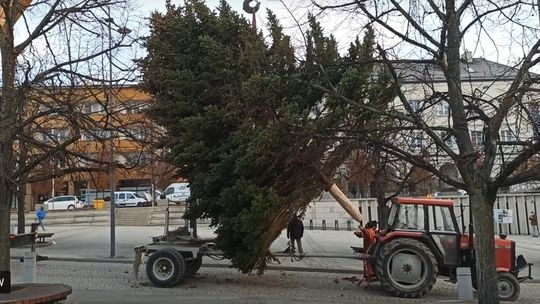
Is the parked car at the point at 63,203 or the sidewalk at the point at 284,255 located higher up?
the parked car at the point at 63,203

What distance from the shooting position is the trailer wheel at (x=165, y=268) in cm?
1562

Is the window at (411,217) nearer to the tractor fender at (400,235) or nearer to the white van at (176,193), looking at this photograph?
the tractor fender at (400,235)

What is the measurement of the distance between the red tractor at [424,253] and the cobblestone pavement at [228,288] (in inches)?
17.8

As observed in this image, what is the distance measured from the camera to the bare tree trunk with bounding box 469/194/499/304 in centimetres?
851

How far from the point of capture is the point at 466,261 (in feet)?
48.6

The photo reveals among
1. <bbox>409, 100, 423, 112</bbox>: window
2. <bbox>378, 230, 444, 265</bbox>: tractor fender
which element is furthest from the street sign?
<bbox>409, 100, 423, 112</bbox>: window

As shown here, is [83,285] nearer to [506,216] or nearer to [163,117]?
[163,117]

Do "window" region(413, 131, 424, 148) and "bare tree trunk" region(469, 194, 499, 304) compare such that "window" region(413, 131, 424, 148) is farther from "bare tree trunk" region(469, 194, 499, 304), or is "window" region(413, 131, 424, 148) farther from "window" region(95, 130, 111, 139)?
"window" region(95, 130, 111, 139)

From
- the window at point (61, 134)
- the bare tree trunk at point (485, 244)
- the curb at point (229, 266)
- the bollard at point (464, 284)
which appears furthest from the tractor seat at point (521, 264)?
the window at point (61, 134)

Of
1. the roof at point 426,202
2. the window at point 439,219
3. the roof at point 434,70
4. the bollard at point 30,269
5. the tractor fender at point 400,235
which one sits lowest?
the bollard at point 30,269

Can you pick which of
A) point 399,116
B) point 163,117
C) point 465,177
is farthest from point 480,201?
point 163,117

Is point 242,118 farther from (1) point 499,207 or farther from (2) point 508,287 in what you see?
(1) point 499,207

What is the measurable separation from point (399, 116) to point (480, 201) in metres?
1.69

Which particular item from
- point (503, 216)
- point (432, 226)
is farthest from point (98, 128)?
point (503, 216)
